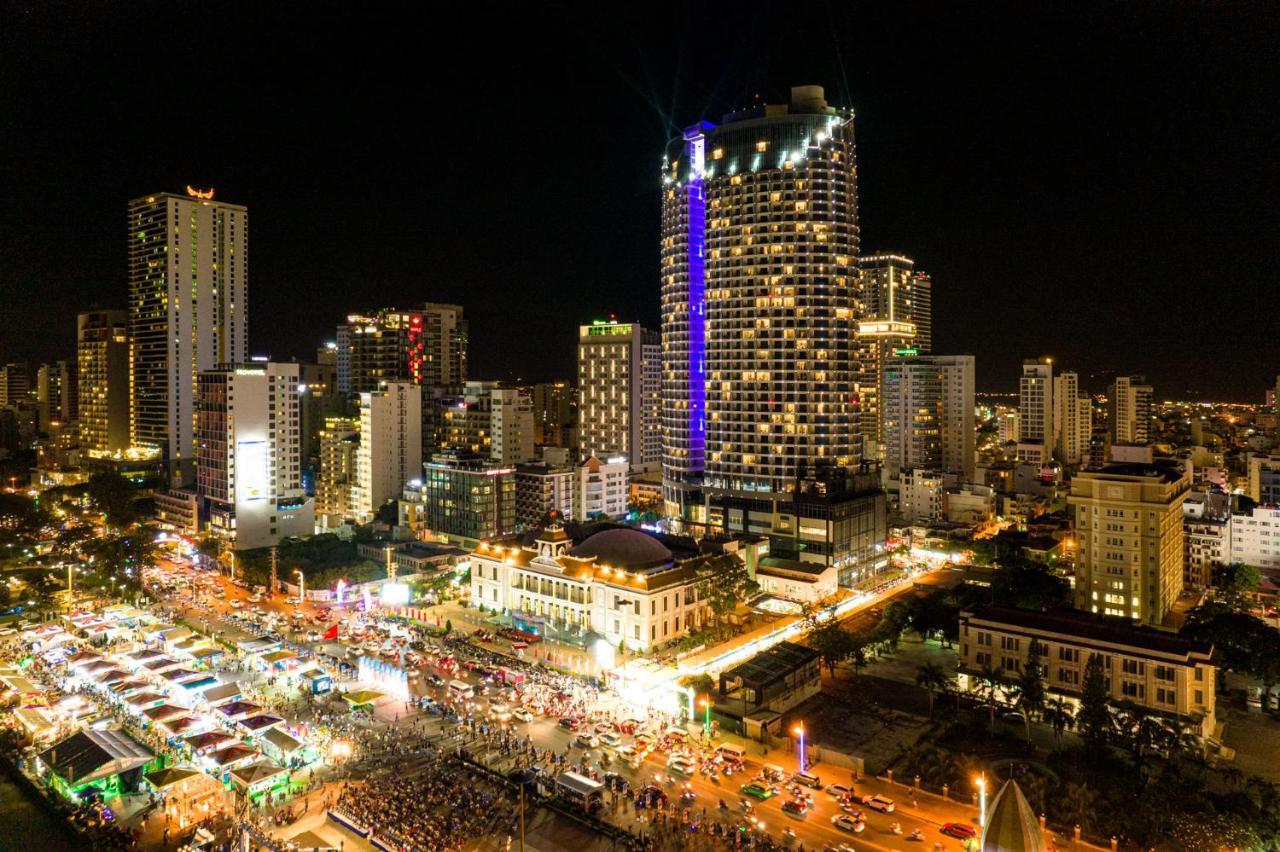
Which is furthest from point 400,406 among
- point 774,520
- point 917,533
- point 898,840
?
point 898,840

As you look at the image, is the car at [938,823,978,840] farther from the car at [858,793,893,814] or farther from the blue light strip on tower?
the blue light strip on tower

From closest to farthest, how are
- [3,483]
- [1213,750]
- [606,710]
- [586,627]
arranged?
[1213,750] < [606,710] < [586,627] < [3,483]

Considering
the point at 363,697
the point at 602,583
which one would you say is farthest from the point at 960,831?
the point at 363,697

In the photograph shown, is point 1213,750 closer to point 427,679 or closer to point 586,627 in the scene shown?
point 586,627

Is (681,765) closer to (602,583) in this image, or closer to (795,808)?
(795,808)

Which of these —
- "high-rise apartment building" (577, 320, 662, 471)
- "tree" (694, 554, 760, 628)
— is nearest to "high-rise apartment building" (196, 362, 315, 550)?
"high-rise apartment building" (577, 320, 662, 471)

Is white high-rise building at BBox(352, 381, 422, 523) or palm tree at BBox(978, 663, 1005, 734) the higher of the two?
white high-rise building at BBox(352, 381, 422, 523)

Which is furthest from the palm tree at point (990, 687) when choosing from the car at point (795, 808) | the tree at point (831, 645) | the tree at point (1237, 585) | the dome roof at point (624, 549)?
the tree at point (1237, 585)

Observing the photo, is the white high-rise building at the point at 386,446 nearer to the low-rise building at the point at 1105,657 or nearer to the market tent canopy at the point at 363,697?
the market tent canopy at the point at 363,697
